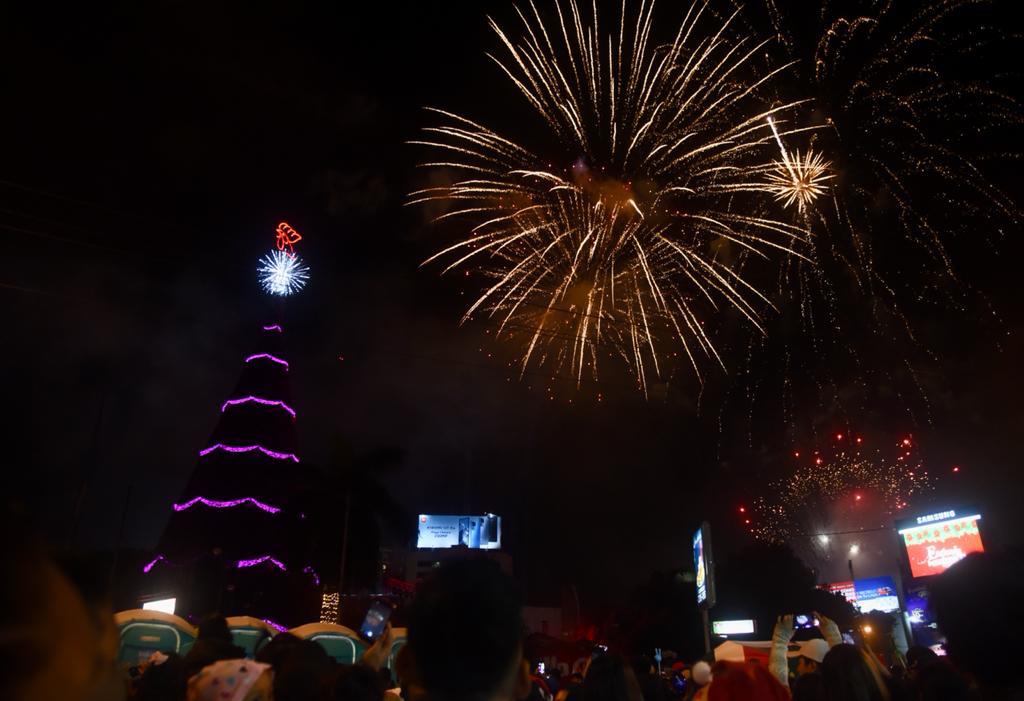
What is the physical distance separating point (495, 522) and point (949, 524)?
38787 mm

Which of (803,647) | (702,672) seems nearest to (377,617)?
(702,672)

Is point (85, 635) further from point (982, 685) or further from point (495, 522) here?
point (495, 522)

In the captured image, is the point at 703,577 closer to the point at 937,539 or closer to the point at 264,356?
the point at 264,356

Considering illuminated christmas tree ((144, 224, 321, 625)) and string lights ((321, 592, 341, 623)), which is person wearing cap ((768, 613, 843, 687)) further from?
string lights ((321, 592, 341, 623))

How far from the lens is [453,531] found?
6175 cm

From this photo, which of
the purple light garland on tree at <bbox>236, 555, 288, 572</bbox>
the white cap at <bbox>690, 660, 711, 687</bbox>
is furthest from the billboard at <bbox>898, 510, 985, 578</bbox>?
the purple light garland on tree at <bbox>236, 555, 288, 572</bbox>

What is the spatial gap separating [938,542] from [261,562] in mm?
31093

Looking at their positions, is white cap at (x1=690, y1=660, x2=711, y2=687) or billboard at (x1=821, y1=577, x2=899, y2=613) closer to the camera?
white cap at (x1=690, y1=660, x2=711, y2=687)

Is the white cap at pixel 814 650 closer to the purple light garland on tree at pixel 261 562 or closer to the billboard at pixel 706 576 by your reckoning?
the billboard at pixel 706 576

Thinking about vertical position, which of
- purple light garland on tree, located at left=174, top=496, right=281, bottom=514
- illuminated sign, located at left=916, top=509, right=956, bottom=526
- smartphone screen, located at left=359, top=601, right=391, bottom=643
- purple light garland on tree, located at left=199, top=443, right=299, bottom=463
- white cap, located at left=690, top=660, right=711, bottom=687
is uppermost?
purple light garland on tree, located at left=199, top=443, right=299, bottom=463

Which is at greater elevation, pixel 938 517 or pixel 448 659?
pixel 938 517

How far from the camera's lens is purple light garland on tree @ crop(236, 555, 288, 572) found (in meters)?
27.5

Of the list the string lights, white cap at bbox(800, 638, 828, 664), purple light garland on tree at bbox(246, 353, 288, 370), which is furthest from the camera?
the string lights

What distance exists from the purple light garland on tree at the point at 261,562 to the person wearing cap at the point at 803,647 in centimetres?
2627
